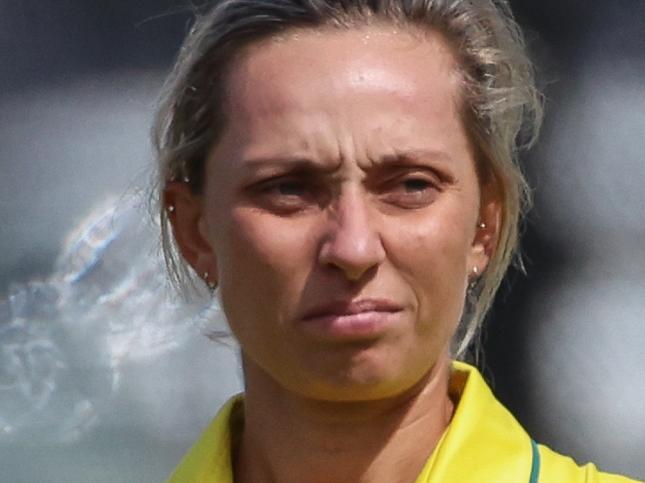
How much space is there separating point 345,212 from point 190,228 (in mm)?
255

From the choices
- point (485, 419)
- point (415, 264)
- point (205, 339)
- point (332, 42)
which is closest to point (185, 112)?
point (332, 42)

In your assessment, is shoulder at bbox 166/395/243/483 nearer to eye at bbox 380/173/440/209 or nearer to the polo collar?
the polo collar

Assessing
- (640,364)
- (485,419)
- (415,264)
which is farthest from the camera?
(640,364)

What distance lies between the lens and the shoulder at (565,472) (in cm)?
160

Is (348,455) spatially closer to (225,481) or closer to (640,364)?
(225,481)

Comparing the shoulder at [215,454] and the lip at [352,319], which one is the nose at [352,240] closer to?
the lip at [352,319]

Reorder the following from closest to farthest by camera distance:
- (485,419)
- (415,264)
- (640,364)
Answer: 1. (415,264)
2. (485,419)
3. (640,364)

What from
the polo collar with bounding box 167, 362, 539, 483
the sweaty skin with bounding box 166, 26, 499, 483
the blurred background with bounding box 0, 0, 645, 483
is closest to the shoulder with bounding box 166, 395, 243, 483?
the polo collar with bounding box 167, 362, 539, 483

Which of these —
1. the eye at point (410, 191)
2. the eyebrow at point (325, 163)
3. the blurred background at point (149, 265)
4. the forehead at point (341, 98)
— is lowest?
the blurred background at point (149, 265)

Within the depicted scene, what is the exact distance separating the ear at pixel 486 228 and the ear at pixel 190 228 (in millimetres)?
270

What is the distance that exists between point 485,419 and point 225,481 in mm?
287

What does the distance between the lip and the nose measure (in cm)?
3

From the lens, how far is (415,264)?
1.54m

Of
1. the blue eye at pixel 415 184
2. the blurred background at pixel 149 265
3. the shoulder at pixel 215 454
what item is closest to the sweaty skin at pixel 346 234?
the blue eye at pixel 415 184
